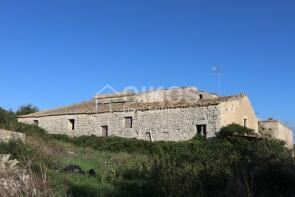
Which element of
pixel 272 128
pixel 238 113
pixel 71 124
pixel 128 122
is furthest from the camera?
pixel 272 128

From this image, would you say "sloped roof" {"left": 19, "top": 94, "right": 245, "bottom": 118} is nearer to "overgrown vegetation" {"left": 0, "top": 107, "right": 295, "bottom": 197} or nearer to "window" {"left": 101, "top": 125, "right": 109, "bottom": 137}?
"window" {"left": 101, "top": 125, "right": 109, "bottom": 137}

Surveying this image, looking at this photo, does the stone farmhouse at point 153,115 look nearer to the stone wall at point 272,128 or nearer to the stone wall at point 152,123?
the stone wall at point 152,123

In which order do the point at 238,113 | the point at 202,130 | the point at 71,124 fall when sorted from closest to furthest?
the point at 202,130 → the point at 238,113 → the point at 71,124

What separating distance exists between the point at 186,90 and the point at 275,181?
2895 cm

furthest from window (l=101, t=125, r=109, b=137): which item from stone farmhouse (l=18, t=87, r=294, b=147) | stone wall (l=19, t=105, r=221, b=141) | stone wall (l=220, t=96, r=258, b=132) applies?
stone wall (l=220, t=96, r=258, b=132)

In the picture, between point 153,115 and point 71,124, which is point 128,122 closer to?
point 153,115

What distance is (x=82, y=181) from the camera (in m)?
9.76

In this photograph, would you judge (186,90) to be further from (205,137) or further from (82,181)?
(82,181)

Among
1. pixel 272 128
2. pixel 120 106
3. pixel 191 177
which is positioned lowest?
pixel 191 177

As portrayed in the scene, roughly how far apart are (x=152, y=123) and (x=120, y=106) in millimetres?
3957

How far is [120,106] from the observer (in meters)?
34.8

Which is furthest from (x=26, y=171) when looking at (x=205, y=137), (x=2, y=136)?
(x=205, y=137)

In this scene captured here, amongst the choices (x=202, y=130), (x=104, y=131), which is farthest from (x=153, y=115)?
(x=104, y=131)

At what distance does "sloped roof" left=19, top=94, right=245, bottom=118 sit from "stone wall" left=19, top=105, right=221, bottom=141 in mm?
260
